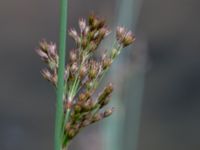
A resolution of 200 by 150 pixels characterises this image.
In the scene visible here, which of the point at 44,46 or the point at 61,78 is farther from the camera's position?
the point at 44,46

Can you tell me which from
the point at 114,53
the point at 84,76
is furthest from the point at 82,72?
the point at 114,53

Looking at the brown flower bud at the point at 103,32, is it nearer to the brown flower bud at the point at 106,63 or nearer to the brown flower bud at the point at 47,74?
the brown flower bud at the point at 106,63

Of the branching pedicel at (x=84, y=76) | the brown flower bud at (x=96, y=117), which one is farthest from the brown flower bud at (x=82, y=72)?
the brown flower bud at (x=96, y=117)

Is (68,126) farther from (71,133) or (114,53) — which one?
(114,53)

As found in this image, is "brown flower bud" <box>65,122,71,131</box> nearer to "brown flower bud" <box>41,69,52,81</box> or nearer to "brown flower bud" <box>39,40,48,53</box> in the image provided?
"brown flower bud" <box>41,69,52,81</box>

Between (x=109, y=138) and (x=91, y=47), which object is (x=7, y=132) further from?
(x=91, y=47)

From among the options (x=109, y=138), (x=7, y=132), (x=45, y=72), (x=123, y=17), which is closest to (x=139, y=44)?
(x=123, y=17)

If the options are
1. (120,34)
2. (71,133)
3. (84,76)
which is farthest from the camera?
(120,34)

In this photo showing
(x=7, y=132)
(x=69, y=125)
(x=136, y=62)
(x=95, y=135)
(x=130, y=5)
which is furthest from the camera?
(x=7, y=132)
